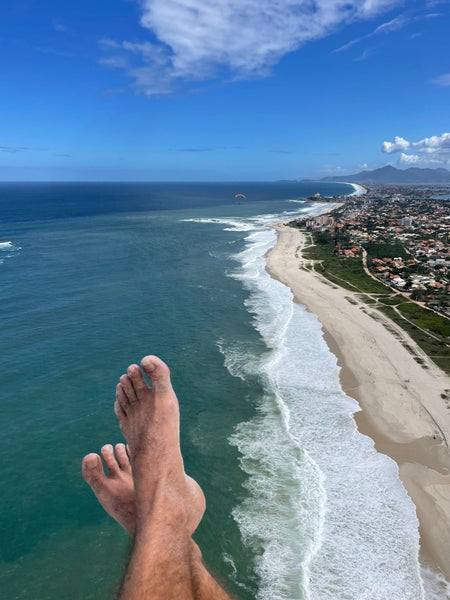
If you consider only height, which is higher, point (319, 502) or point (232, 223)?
point (319, 502)

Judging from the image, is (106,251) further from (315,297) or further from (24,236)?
(315,297)

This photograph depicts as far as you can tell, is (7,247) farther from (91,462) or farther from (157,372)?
(157,372)

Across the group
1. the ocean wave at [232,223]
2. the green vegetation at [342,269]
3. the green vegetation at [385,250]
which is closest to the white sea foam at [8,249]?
the green vegetation at [342,269]

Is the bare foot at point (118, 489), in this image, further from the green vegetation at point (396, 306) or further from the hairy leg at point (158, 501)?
the green vegetation at point (396, 306)

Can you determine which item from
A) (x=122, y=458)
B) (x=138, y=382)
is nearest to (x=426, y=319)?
(x=122, y=458)

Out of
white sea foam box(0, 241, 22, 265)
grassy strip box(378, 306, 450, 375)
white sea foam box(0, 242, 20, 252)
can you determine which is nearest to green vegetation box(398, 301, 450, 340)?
grassy strip box(378, 306, 450, 375)

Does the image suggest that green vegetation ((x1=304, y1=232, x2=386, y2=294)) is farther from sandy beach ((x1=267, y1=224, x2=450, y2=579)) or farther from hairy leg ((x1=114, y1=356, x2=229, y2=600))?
hairy leg ((x1=114, y1=356, x2=229, y2=600))
